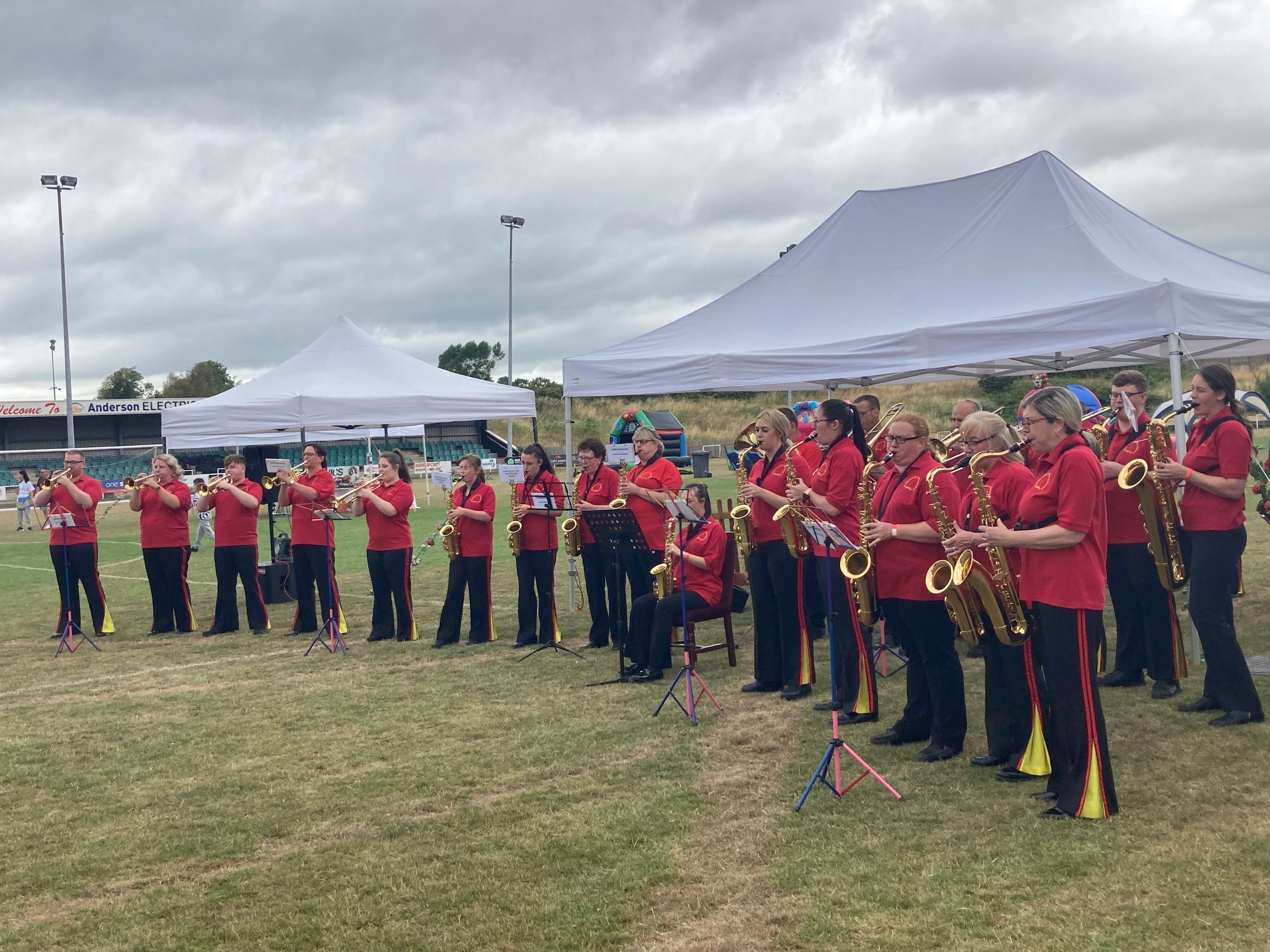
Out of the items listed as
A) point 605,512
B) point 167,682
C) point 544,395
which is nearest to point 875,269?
point 605,512

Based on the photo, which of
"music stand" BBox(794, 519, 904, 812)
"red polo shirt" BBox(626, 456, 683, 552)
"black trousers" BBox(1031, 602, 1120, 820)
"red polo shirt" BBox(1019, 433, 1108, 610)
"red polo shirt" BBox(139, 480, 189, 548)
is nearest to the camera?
"red polo shirt" BBox(1019, 433, 1108, 610)

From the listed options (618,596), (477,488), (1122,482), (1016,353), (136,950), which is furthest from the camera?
(477,488)

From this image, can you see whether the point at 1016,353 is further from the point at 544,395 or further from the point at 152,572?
the point at 544,395

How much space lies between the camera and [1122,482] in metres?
5.96

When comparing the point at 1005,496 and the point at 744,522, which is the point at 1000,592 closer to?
the point at 1005,496

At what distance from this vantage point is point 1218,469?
6.06 m

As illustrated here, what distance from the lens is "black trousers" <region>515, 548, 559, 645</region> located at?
991 centimetres

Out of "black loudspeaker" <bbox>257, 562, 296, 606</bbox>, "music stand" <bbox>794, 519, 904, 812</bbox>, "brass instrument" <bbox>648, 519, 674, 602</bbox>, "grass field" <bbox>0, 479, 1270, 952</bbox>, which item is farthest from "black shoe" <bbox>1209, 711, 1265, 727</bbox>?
"black loudspeaker" <bbox>257, 562, 296, 606</bbox>

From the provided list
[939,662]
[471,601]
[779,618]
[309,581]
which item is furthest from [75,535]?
[939,662]

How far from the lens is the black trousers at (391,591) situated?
1031 centimetres

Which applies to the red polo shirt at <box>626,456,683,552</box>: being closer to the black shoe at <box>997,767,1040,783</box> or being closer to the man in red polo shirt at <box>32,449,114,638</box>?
the black shoe at <box>997,767,1040,783</box>

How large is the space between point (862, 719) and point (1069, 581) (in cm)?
230

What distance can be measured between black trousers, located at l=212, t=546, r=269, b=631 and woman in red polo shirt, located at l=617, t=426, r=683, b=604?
4.45 meters

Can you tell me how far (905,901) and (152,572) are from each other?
384 inches
